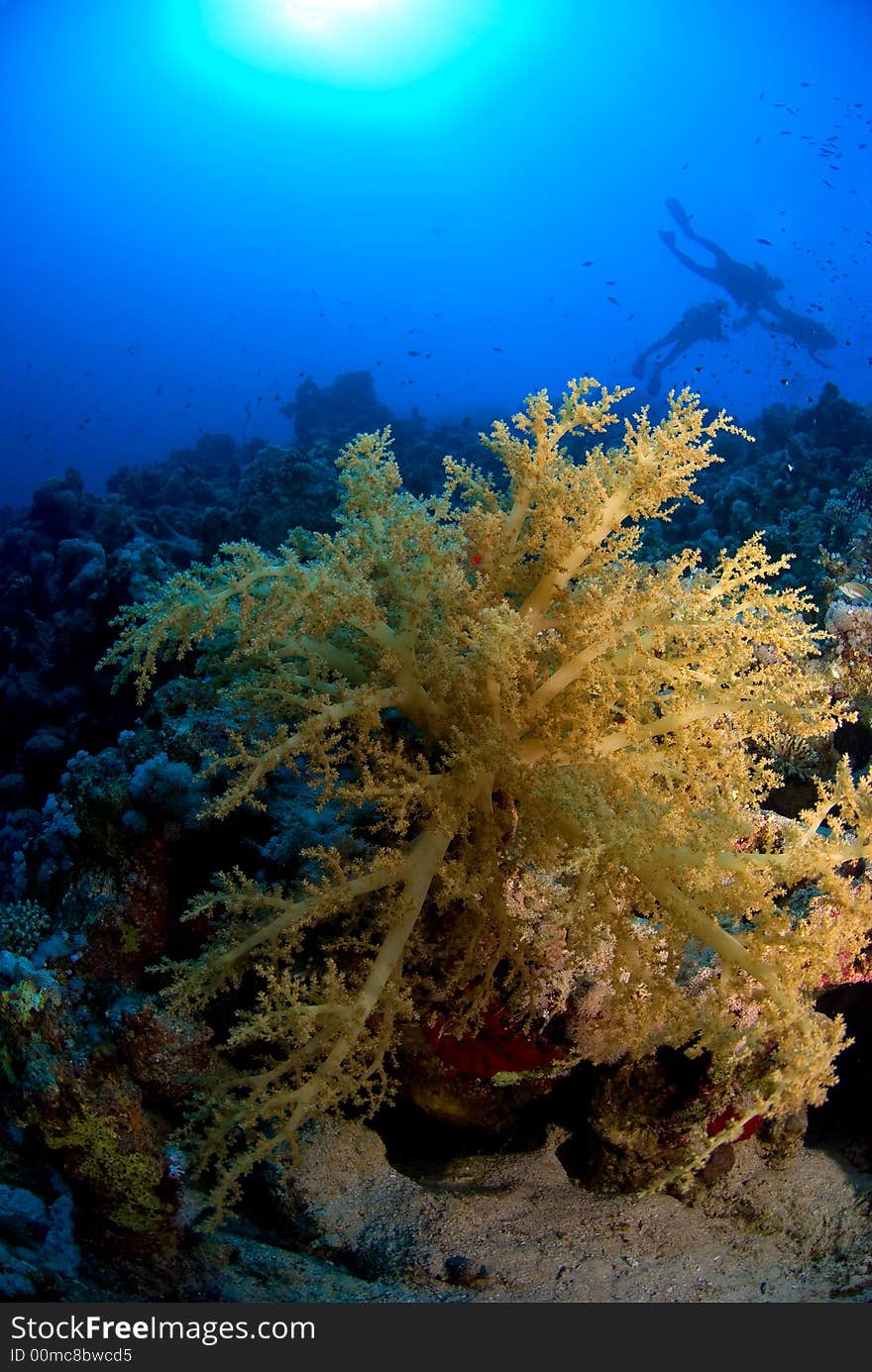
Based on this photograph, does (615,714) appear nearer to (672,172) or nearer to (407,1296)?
(407,1296)

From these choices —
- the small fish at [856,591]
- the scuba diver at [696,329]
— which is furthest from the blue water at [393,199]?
the small fish at [856,591]

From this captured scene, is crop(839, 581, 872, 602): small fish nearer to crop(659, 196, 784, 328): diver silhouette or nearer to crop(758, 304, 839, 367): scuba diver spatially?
crop(758, 304, 839, 367): scuba diver

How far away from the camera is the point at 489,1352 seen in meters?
2.22

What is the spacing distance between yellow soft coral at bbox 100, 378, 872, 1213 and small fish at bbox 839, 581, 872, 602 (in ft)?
9.93

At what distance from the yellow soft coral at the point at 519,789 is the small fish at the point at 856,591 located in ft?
9.93

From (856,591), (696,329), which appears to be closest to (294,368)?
(696,329)

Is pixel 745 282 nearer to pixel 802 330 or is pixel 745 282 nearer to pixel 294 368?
pixel 802 330

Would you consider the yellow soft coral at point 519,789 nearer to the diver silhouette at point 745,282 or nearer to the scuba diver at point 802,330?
the scuba diver at point 802,330

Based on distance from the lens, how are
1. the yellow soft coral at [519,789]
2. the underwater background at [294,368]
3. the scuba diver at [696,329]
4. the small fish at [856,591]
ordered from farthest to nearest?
the scuba diver at [696,329], the small fish at [856,591], the underwater background at [294,368], the yellow soft coral at [519,789]

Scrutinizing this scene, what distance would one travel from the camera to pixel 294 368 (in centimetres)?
10012

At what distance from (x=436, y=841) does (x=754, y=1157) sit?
97.2 inches

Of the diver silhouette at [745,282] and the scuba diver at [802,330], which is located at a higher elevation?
the diver silhouette at [745,282]

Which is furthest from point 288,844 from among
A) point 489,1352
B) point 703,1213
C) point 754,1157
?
point 754,1157

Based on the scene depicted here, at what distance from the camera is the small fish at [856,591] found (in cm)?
580
